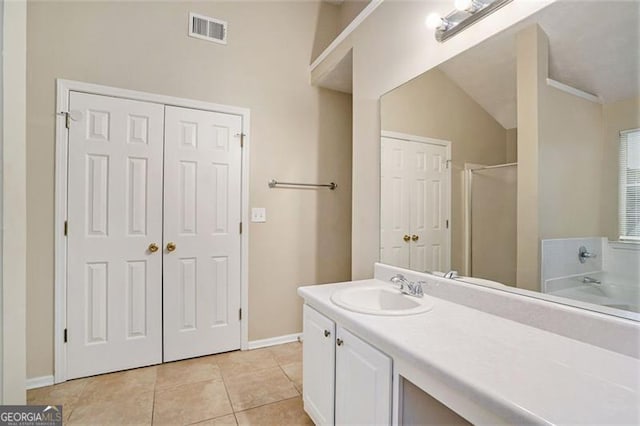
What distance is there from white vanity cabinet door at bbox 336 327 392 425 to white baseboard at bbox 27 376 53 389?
2008mm

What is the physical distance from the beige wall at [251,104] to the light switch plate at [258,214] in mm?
46

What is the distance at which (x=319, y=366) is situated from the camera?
1437mm

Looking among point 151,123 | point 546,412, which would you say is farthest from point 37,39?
point 546,412

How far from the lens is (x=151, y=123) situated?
7.41 ft

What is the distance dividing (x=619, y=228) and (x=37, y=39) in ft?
10.5

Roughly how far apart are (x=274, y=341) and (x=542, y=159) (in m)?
2.42

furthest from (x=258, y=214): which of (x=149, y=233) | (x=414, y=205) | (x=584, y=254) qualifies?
(x=584, y=254)

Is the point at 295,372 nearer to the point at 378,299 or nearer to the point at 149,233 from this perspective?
the point at 378,299

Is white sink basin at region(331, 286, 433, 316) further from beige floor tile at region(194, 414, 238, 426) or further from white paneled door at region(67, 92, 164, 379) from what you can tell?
white paneled door at region(67, 92, 164, 379)

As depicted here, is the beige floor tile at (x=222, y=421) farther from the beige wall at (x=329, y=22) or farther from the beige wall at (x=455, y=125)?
the beige wall at (x=329, y=22)

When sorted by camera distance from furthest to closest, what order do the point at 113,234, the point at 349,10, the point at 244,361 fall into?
the point at 349,10 → the point at 244,361 → the point at 113,234

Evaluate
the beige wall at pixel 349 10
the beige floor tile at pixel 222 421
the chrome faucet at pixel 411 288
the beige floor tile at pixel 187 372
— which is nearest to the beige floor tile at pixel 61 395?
the beige floor tile at pixel 187 372

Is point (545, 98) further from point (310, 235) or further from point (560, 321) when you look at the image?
point (310, 235)

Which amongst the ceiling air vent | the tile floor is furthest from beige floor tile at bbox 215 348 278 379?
the ceiling air vent
